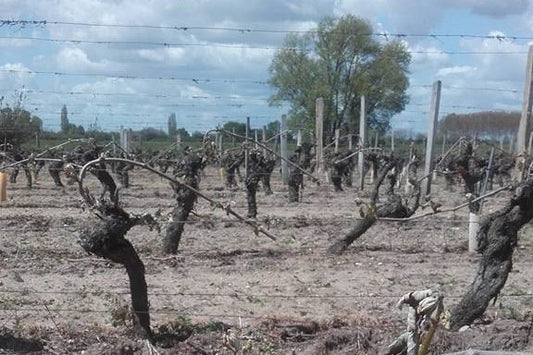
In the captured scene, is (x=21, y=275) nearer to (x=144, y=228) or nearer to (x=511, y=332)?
(x=144, y=228)

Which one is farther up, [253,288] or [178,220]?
[178,220]

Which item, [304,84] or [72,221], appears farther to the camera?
[304,84]

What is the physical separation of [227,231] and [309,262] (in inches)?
120

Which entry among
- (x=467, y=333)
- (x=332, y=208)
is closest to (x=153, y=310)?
(x=467, y=333)

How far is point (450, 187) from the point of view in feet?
84.7

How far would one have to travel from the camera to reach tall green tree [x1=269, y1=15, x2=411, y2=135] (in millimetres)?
46562

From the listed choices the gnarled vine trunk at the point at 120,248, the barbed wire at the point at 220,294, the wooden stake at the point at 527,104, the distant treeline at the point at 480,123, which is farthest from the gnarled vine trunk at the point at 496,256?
the distant treeline at the point at 480,123

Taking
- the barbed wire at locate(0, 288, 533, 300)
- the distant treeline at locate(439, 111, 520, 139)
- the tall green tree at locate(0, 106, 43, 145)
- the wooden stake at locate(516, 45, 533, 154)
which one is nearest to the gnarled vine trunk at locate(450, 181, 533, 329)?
the barbed wire at locate(0, 288, 533, 300)

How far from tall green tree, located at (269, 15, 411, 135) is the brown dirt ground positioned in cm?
3006

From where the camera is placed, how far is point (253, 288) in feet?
27.9

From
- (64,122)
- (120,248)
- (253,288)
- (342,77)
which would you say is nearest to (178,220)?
(253,288)

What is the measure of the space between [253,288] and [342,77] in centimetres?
4387

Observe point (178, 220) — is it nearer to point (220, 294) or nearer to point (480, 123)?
point (220, 294)

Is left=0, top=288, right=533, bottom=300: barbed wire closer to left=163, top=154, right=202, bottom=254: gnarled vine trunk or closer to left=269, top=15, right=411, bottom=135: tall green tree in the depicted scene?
left=163, top=154, right=202, bottom=254: gnarled vine trunk
